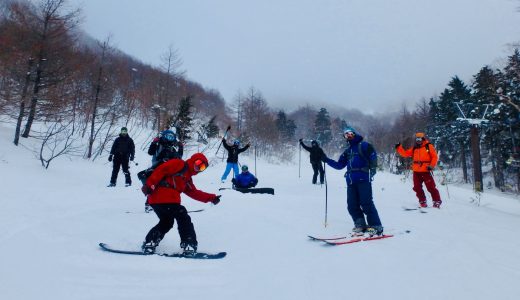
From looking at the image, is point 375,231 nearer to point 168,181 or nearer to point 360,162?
point 360,162

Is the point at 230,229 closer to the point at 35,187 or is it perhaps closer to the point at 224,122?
the point at 35,187

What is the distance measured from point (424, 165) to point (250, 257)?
19.3 ft

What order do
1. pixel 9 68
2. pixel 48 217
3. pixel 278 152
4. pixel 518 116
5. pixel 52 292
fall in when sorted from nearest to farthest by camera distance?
pixel 52 292
pixel 48 217
pixel 9 68
pixel 518 116
pixel 278 152

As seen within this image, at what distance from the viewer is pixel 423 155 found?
8.02 m

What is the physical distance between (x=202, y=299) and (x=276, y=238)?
2.18 m

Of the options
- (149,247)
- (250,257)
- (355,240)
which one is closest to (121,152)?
(149,247)

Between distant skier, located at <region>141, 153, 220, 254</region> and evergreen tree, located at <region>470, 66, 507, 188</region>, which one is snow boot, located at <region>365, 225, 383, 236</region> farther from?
evergreen tree, located at <region>470, 66, 507, 188</region>

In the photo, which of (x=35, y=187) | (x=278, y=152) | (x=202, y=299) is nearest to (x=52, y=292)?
(x=202, y=299)

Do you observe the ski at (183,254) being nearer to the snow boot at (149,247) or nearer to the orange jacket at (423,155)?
the snow boot at (149,247)

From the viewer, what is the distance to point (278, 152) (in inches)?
1596

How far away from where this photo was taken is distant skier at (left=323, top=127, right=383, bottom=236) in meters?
5.21

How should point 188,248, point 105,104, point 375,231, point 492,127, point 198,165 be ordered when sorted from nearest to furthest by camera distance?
point 188,248 → point 198,165 → point 375,231 → point 105,104 → point 492,127

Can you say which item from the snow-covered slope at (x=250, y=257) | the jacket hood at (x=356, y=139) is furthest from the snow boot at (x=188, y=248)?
the jacket hood at (x=356, y=139)

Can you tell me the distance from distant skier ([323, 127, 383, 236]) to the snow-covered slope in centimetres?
43
